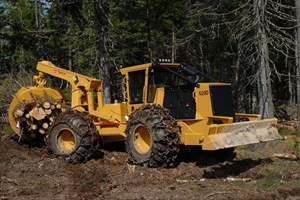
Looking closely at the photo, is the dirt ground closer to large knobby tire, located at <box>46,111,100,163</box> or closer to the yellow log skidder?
large knobby tire, located at <box>46,111,100,163</box>

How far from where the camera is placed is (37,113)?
41.9ft

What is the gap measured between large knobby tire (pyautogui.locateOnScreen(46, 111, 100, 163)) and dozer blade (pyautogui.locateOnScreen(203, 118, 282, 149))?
131 inches

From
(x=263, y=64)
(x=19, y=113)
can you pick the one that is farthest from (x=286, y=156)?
(x=19, y=113)

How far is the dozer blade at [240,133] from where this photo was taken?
9852 millimetres

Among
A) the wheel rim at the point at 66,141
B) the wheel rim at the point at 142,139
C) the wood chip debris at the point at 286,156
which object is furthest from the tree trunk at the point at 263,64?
the wheel rim at the point at 66,141

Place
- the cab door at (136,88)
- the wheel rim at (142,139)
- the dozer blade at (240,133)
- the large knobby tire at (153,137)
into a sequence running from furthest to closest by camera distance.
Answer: the cab door at (136,88) < the wheel rim at (142,139) < the large knobby tire at (153,137) < the dozer blade at (240,133)

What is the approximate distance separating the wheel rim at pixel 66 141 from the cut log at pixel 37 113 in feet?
2.92

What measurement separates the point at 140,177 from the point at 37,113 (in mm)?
4199

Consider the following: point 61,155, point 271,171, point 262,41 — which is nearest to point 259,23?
point 262,41

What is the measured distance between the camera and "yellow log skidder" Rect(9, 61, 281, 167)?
10477mm

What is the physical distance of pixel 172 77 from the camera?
11.8 m

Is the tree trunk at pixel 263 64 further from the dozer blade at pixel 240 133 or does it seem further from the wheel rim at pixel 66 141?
the wheel rim at pixel 66 141

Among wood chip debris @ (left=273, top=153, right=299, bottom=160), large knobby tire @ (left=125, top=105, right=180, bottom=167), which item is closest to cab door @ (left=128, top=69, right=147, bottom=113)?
large knobby tire @ (left=125, top=105, right=180, bottom=167)

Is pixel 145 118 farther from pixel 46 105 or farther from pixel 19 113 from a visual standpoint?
pixel 19 113
